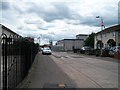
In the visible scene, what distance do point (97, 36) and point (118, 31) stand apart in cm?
2429

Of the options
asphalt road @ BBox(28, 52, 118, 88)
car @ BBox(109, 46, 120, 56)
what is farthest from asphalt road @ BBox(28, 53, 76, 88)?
car @ BBox(109, 46, 120, 56)

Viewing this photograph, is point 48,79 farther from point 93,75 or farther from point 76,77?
point 93,75

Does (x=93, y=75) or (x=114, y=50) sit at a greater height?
(x=114, y=50)

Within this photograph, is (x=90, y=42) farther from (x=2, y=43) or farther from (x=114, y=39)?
(x=2, y=43)

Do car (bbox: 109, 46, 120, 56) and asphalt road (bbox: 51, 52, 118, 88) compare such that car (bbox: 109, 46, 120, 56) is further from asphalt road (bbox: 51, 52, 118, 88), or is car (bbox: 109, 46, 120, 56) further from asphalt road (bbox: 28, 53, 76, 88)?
asphalt road (bbox: 28, 53, 76, 88)

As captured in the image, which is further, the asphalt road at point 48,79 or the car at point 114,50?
the car at point 114,50

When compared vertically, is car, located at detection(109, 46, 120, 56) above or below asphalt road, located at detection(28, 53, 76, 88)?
above

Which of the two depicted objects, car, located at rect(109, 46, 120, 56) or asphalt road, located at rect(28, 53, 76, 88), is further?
car, located at rect(109, 46, 120, 56)

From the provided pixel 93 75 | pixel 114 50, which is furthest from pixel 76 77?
pixel 114 50

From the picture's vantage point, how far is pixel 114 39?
75.1m

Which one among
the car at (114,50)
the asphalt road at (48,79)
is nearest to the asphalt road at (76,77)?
the asphalt road at (48,79)

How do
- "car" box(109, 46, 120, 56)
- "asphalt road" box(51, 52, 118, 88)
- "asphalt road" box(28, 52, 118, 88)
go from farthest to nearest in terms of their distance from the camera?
"car" box(109, 46, 120, 56)
"asphalt road" box(51, 52, 118, 88)
"asphalt road" box(28, 52, 118, 88)

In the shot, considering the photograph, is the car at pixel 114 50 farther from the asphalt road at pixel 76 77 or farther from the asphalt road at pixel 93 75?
the asphalt road at pixel 76 77

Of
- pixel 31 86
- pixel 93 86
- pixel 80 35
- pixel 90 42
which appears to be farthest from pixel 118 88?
pixel 80 35
